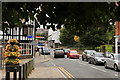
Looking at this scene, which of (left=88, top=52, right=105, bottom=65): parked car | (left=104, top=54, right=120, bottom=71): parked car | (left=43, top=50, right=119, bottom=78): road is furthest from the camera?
(left=88, top=52, right=105, bottom=65): parked car

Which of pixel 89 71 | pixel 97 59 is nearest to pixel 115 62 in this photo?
pixel 89 71

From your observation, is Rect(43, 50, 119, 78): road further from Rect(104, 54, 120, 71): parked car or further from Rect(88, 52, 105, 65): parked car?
Rect(88, 52, 105, 65): parked car

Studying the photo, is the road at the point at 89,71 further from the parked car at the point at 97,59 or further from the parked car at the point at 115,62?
the parked car at the point at 97,59

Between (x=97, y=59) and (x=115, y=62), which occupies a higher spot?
(x=115, y=62)

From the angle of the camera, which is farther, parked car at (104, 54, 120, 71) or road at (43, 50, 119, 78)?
parked car at (104, 54, 120, 71)

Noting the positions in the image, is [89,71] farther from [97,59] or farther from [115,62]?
[97,59]

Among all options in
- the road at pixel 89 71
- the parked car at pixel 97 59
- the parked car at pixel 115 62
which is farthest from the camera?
the parked car at pixel 97 59

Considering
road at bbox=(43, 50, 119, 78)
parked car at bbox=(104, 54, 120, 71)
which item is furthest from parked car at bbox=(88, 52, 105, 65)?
parked car at bbox=(104, 54, 120, 71)

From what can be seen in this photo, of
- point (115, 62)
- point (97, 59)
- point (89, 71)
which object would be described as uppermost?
point (115, 62)

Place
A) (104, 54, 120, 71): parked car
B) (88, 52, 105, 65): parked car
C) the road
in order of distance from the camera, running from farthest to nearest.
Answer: (88, 52, 105, 65): parked car
(104, 54, 120, 71): parked car
the road

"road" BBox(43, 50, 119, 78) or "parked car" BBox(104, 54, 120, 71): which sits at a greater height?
"parked car" BBox(104, 54, 120, 71)

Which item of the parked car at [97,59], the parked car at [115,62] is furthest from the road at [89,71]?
the parked car at [97,59]

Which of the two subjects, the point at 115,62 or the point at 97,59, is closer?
the point at 115,62

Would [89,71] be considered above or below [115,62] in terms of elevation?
below
